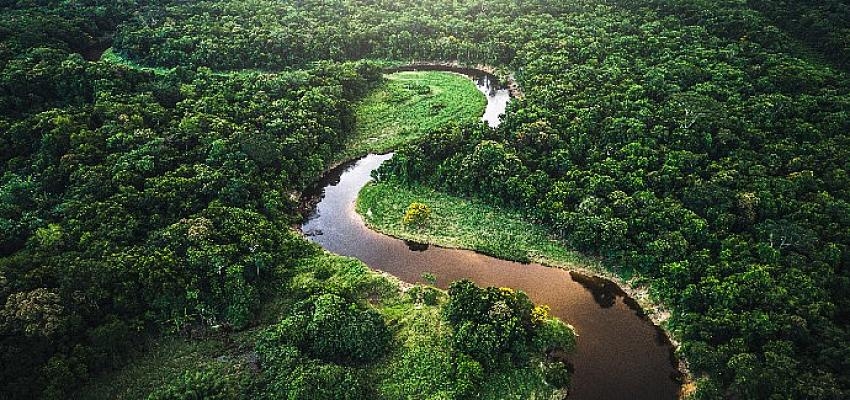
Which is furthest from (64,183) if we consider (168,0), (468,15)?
(468,15)

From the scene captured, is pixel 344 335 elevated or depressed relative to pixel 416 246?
elevated

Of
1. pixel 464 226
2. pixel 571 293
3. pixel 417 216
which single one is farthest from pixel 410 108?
pixel 571 293

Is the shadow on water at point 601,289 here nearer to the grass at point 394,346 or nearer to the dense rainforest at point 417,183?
the dense rainforest at point 417,183

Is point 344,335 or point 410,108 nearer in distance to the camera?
point 344,335

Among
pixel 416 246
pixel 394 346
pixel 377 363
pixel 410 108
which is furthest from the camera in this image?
pixel 410 108

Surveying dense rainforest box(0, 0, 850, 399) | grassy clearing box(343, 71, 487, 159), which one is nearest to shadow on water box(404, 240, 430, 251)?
dense rainforest box(0, 0, 850, 399)

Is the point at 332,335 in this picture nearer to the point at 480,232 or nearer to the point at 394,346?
the point at 394,346
